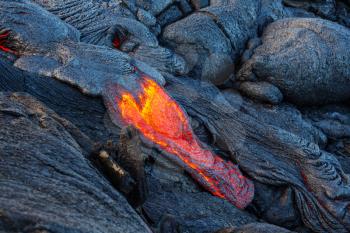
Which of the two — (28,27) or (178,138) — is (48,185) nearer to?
(178,138)

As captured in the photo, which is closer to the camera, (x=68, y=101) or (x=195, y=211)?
(x=195, y=211)

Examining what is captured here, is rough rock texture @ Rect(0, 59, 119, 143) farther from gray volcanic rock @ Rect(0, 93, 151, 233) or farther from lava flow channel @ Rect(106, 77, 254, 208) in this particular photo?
gray volcanic rock @ Rect(0, 93, 151, 233)

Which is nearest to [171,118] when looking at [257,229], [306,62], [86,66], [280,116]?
[86,66]

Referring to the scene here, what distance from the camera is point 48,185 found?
3.68m

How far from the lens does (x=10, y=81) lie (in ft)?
19.6

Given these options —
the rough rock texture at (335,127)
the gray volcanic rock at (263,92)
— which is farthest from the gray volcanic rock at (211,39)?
the rough rock texture at (335,127)

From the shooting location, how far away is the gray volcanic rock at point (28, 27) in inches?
275

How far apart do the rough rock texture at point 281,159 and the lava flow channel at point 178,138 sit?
0.41 m

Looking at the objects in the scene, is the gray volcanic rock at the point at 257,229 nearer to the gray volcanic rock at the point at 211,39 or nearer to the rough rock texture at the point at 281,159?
the rough rock texture at the point at 281,159

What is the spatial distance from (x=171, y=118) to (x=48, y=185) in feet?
11.5

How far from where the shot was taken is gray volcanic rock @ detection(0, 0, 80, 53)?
6992 mm

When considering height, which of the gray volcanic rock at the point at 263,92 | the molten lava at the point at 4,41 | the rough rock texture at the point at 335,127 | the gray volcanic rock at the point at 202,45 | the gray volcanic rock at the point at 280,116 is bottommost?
the rough rock texture at the point at 335,127

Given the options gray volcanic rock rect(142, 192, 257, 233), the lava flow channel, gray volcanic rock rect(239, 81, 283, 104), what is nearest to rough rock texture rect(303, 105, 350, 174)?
gray volcanic rock rect(239, 81, 283, 104)

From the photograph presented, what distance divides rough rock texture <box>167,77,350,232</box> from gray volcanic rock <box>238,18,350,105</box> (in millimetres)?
1778
